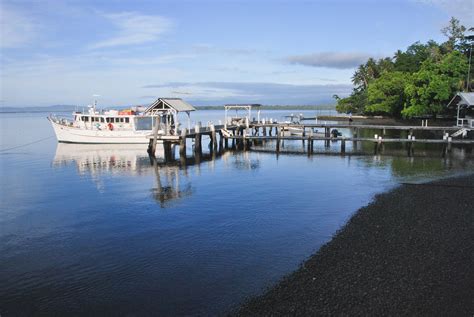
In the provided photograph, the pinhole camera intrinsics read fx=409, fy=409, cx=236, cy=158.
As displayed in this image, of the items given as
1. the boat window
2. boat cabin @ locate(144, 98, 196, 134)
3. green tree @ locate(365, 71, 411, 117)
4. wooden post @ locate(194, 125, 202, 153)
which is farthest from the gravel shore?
green tree @ locate(365, 71, 411, 117)

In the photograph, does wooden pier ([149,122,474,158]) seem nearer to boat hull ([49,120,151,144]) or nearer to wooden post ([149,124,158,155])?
wooden post ([149,124,158,155])

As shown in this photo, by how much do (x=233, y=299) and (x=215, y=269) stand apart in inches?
80.2

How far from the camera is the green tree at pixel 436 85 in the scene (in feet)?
182

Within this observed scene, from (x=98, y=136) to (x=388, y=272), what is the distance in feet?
147

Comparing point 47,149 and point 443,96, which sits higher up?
point 443,96

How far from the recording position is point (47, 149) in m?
47.8

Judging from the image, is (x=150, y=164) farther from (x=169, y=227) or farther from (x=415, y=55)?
(x=415, y=55)

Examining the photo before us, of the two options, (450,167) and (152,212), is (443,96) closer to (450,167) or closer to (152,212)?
(450,167)

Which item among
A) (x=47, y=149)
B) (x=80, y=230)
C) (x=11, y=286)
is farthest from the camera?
(x=47, y=149)

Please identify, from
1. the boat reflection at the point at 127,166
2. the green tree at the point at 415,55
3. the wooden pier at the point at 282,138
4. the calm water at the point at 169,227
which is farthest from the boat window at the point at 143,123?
the green tree at the point at 415,55

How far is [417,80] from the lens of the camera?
200 feet

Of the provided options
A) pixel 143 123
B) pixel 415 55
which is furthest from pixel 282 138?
pixel 415 55

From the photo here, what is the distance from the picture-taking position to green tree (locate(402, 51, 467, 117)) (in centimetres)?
5547

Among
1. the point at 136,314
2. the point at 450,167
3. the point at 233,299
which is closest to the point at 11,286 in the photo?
the point at 136,314
